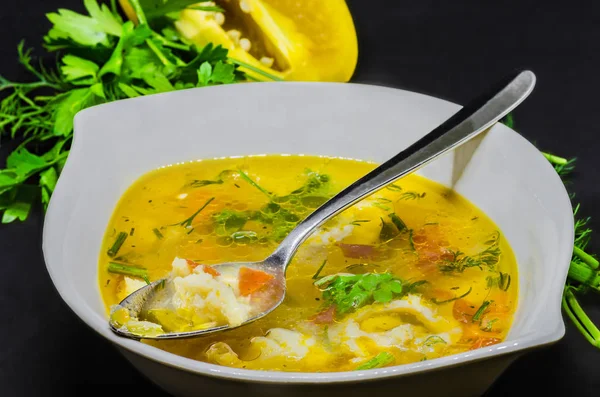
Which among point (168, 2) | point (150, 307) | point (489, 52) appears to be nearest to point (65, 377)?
point (150, 307)

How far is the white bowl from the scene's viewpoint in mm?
1282

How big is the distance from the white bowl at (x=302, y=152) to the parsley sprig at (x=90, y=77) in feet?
0.82

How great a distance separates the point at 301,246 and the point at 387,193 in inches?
14.4

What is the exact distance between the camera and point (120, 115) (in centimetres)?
218

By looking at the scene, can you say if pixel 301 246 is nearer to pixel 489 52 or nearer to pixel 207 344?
pixel 207 344

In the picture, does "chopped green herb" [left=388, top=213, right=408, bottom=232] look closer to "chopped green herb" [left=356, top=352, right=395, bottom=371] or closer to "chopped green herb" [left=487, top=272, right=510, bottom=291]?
"chopped green herb" [left=487, top=272, right=510, bottom=291]

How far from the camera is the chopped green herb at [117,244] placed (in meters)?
1.86

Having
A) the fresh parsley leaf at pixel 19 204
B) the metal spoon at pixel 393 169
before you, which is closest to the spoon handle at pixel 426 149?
the metal spoon at pixel 393 169

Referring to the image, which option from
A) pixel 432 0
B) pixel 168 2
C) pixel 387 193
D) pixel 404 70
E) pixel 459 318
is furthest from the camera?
pixel 432 0

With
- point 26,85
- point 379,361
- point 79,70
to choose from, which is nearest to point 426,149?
point 379,361

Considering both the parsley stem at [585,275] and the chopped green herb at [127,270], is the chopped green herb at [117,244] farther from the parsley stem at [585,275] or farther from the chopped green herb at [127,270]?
the parsley stem at [585,275]

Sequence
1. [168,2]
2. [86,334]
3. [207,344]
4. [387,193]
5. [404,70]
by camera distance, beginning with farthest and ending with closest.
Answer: [404,70]
[168,2]
[387,193]
[86,334]
[207,344]

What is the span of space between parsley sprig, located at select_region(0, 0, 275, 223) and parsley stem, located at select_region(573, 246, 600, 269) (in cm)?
117

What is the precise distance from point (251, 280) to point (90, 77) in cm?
135
